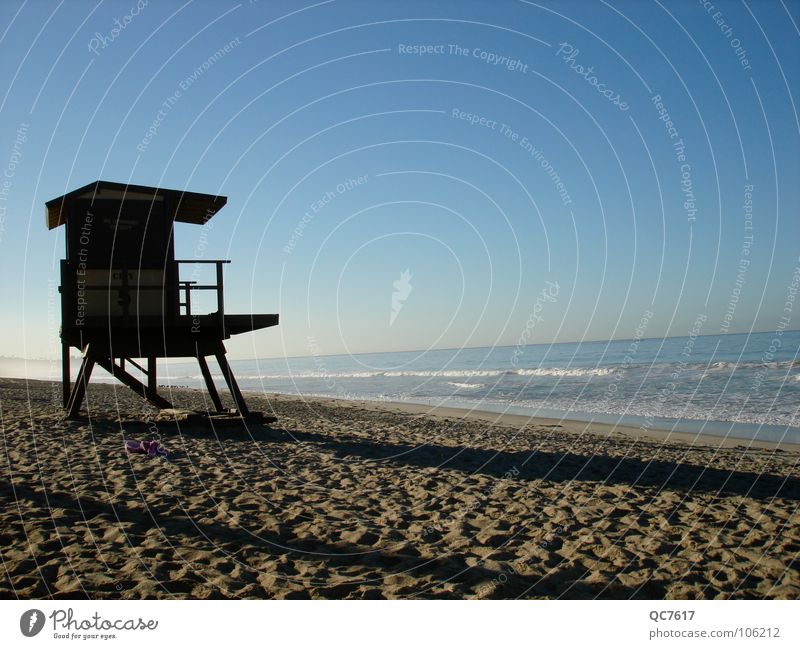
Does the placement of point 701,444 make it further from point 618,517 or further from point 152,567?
point 152,567

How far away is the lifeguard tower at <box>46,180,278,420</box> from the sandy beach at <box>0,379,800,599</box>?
2.24m

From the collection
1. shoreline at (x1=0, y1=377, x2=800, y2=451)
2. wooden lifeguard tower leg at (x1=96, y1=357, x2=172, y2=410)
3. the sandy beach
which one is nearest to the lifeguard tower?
wooden lifeguard tower leg at (x1=96, y1=357, x2=172, y2=410)

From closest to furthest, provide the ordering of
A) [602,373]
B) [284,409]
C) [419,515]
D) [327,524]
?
[327,524] < [419,515] < [284,409] < [602,373]

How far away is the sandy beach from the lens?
5141mm

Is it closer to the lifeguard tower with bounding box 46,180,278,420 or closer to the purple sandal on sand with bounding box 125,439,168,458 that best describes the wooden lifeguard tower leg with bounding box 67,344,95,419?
the lifeguard tower with bounding box 46,180,278,420

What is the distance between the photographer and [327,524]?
6719 millimetres

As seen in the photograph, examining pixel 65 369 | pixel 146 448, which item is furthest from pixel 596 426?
pixel 65 369

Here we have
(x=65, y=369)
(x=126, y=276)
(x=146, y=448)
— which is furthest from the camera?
(x=65, y=369)

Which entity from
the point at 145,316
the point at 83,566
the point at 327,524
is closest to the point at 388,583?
the point at 327,524

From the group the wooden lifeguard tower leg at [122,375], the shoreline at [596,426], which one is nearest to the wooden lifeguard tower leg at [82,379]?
the wooden lifeguard tower leg at [122,375]

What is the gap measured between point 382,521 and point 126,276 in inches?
355

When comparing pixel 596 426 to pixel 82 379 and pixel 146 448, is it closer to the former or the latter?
pixel 146 448

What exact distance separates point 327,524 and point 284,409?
17.1 metres

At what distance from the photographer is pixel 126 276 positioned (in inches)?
504
